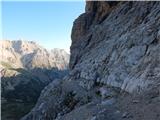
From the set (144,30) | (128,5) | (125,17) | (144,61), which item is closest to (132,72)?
(144,61)

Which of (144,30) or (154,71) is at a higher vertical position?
(144,30)

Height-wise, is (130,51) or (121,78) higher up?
(130,51)

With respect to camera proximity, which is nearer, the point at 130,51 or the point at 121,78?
the point at 121,78

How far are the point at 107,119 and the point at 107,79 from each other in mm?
13655

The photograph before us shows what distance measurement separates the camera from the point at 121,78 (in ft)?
84.8

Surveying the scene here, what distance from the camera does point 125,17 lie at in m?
40.3

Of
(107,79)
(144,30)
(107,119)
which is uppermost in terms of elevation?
(144,30)

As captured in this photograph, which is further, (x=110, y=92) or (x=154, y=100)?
(x=110, y=92)

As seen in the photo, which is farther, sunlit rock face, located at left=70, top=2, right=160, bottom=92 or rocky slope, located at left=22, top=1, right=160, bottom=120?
sunlit rock face, located at left=70, top=2, right=160, bottom=92

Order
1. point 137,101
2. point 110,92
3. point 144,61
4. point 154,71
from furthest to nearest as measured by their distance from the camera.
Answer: point 110,92, point 144,61, point 154,71, point 137,101

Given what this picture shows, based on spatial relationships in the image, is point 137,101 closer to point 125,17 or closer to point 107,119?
point 107,119

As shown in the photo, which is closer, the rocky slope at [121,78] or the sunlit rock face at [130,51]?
the rocky slope at [121,78]

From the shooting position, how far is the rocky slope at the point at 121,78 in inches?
658

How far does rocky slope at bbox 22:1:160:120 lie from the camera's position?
16703 millimetres
